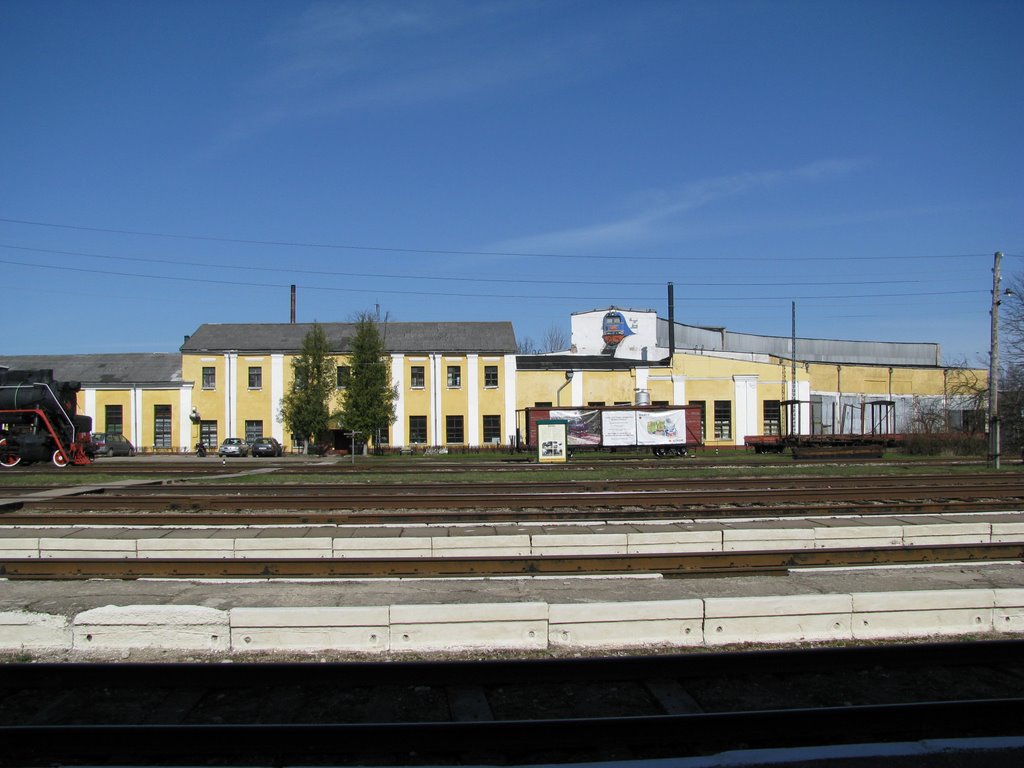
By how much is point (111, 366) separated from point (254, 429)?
12.7 m

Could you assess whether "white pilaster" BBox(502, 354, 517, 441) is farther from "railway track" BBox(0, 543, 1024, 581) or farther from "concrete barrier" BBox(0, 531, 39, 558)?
"railway track" BBox(0, 543, 1024, 581)

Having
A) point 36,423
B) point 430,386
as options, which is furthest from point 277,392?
point 36,423

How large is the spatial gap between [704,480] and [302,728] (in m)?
18.5

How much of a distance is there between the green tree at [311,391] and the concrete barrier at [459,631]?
158 ft

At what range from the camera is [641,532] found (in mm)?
12617

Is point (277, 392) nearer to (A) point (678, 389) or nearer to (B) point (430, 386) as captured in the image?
(B) point (430, 386)

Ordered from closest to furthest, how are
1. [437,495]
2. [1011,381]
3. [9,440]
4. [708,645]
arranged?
[708,645] < [437,495] < [9,440] < [1011,381]

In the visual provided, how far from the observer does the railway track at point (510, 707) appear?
5191 mm

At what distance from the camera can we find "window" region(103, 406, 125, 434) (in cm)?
5559

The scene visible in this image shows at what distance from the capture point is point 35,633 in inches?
291

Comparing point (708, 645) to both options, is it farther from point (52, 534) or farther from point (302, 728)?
point (52, 534)

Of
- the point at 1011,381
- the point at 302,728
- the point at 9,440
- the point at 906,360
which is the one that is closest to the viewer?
the point at 302,728

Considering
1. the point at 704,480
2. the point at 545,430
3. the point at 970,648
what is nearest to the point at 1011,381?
the point at 545,430

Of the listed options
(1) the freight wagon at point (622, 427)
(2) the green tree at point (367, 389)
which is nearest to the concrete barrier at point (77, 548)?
(1) the freight wagon at point (622, 427)
